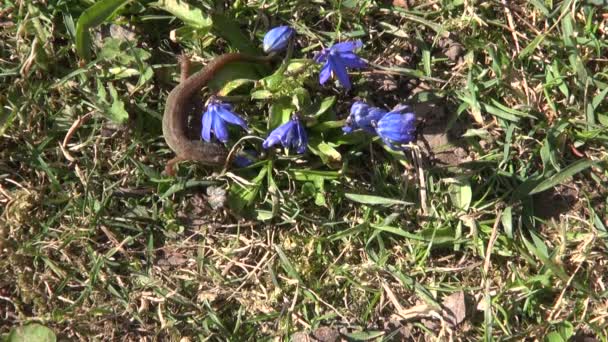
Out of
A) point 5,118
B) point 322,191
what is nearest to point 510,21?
point 322,191

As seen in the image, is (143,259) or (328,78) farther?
(143,259)

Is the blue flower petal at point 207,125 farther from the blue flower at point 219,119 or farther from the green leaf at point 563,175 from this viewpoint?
the green leaf at point 563,175

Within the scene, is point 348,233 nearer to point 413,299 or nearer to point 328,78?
point 413,299

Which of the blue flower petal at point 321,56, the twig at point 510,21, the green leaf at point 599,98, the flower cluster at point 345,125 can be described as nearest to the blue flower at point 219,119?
the flower cluster at point 345,125

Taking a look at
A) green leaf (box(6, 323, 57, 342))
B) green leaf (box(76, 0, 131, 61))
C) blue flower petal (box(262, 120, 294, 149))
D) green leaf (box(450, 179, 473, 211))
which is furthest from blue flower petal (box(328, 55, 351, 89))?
green leaf (box(6, 323, 57, 342))

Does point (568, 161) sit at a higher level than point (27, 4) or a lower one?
lower

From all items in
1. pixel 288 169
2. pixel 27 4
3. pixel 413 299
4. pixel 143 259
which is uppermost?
pixel 27 4

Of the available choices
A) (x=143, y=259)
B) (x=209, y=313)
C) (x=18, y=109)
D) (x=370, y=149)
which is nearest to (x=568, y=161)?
(x=370, y=149)
